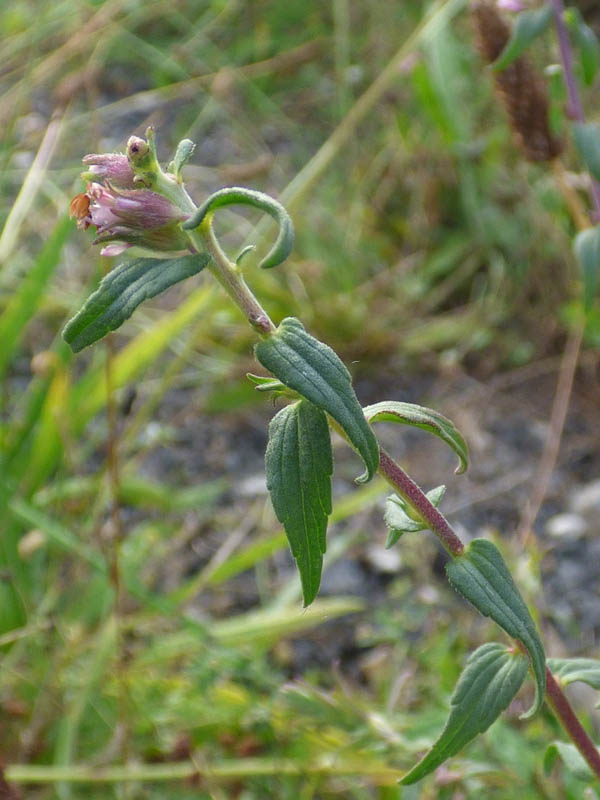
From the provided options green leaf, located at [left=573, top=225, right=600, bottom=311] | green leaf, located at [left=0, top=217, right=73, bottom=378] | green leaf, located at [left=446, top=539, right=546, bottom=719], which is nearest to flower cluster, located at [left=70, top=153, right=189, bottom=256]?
green leaf, located at [left=446, top=539, right=546, bottom=719]

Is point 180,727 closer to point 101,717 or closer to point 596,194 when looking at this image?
point 101,717

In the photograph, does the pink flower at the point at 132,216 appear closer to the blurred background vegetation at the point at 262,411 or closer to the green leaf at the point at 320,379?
the green leaf at the point at 320,379

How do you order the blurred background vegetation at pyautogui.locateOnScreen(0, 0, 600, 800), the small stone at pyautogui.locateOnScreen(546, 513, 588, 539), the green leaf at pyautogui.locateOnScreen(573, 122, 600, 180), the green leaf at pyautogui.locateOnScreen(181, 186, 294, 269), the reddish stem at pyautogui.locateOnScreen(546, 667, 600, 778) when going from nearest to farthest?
the green leaf at pyautogui.locateOnScreen(181, 186, 294, 269) → the reddish stem at pyautogui.locateOnScreen(546, 667, 600, 778) → the green leaf at pyautogui.locateOnScreen(573, 122, 600, 180) → the blurred background vegetation at pyautogui.locateOnScreen(0, 0, 600, 800) → the small stone at pyautogui.locateOnScreen(546, 513, 588, 539)

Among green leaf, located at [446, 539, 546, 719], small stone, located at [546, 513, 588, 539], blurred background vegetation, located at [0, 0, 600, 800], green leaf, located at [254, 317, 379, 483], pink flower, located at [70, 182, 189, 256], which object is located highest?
pink flower, located at [70, 182, 189, 256]

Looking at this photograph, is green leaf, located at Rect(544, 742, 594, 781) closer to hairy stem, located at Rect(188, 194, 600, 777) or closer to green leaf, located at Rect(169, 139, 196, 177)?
hairy stem, located at Rect(188, 194, 600, 777)

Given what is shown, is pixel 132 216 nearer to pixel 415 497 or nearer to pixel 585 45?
pixel 415 497

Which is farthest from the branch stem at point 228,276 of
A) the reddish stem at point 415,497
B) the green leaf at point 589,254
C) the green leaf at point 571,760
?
the green leaf at point 589,254
